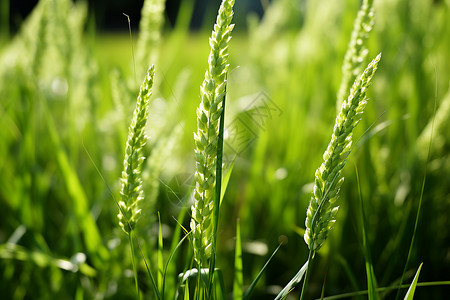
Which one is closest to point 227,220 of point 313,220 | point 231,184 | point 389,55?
point 231,184

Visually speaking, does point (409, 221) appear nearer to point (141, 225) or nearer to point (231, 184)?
point (141, 225)

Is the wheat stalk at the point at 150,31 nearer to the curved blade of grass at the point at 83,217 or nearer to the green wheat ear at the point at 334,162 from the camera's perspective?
the curved blade of grass at the point at 83,217

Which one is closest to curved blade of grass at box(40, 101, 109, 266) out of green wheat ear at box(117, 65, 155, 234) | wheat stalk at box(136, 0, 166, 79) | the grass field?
the grass field

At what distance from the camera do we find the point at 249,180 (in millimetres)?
1246

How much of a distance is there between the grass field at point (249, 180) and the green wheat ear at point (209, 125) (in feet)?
0.42

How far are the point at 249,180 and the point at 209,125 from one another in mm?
767

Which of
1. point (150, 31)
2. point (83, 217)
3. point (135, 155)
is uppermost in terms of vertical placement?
point (150, 31)

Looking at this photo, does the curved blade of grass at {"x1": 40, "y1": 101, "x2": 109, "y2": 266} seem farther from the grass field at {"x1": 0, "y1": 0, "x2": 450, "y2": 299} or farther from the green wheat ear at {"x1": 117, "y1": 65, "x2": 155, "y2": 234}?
the green wheat ear at {"x1": 117, "y1": 65, "x2": 155, "y2": 234}

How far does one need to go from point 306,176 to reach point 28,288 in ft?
2.69

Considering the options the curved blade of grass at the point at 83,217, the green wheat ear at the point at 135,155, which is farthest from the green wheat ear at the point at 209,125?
the curved blade of grass at the point at 83,217

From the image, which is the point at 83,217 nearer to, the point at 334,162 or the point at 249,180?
the point at 249,180

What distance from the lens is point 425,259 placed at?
1.15 m

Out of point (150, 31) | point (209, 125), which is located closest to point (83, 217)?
point (150, 31)

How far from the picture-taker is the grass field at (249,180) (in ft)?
3.18
